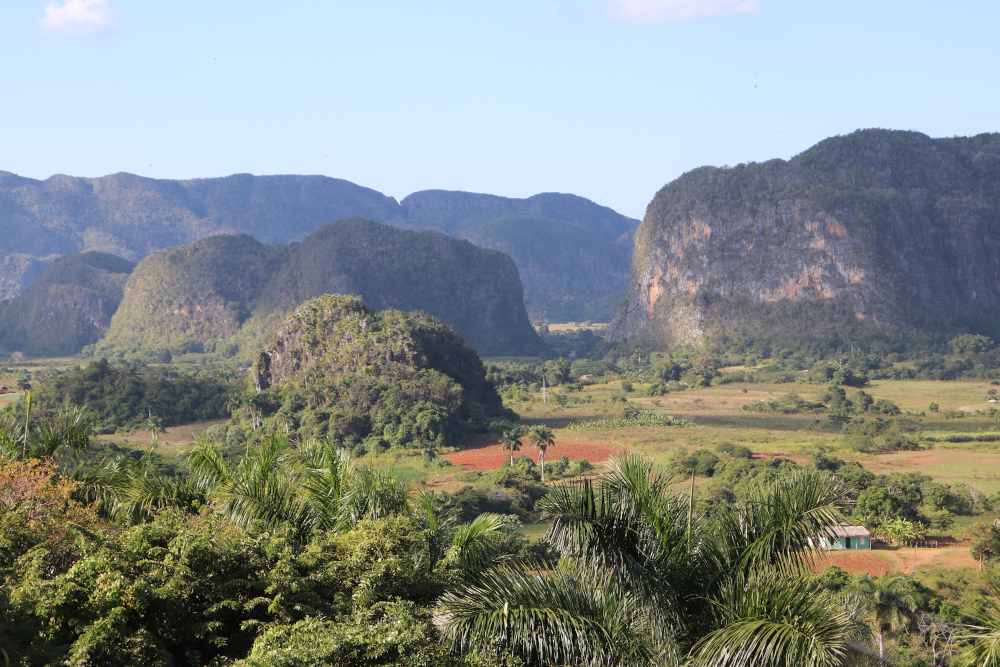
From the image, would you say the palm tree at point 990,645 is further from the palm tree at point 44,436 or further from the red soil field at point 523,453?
the red soil field at point 523,453

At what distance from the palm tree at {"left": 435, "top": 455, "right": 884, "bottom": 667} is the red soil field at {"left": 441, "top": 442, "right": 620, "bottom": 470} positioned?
123ft

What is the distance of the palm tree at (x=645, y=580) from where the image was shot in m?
6.57

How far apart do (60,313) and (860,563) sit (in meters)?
142

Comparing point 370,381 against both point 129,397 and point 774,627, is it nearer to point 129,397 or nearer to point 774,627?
point 129,397

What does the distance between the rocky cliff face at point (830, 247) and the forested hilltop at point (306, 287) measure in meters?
22.8

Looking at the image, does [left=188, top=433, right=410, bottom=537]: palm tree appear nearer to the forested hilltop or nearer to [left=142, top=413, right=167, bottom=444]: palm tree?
[left=142, top=413, right=167, bottom=444]: palm tree

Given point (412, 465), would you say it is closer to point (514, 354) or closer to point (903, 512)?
point (903, 512)

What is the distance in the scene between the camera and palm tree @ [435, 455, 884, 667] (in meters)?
6.57

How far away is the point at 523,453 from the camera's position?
49031 millimetres

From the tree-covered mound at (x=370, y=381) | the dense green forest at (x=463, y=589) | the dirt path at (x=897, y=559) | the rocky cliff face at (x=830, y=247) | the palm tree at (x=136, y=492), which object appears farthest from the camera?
the rocky cliff face at (x=830, y=247)

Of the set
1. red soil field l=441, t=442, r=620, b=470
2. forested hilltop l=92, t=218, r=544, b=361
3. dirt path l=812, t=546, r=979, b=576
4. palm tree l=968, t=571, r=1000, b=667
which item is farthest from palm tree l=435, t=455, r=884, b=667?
forested hilltop l=92, t=218, r=544, b=361

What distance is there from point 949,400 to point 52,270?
146 m

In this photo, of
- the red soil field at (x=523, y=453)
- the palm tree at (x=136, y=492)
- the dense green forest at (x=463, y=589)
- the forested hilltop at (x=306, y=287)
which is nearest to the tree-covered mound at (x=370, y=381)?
the red soil field at (x=523, y=453)

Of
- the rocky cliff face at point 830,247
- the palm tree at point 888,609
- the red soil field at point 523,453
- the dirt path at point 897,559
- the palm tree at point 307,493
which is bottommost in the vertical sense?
the red soil field at point 523,453
